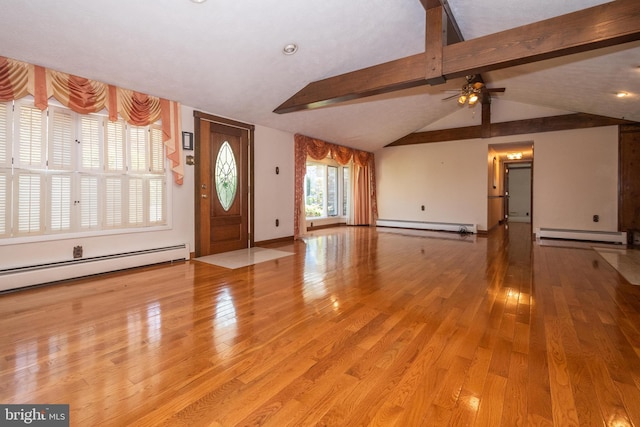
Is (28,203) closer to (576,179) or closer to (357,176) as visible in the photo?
(357,176)

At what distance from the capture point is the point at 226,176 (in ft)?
16.5

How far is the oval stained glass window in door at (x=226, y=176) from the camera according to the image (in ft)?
16.1

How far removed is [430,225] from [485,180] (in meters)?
1.80

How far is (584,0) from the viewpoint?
2.61m

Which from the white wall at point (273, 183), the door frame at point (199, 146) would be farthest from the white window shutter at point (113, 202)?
the white wall at point (273, 183)

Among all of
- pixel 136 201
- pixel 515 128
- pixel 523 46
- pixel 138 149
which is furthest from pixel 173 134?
pixel 515 128

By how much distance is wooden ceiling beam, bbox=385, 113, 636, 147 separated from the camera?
5965 mm

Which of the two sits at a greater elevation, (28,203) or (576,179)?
(576,179)

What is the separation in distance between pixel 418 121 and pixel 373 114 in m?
1.84

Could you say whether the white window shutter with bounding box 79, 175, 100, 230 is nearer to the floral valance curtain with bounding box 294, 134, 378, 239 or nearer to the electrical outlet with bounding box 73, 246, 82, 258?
the electrical outlet with bounding box 73, 246, 82, 258

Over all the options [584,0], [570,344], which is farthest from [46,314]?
[584,0]

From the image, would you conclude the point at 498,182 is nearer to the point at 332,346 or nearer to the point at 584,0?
the point at 584,0

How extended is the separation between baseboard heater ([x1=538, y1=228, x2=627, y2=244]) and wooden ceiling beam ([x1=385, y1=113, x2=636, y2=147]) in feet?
7.27

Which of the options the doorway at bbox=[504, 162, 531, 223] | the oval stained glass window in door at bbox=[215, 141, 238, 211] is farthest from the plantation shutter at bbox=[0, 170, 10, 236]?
the doorway at bbox=[504, 162, 531, 223]
